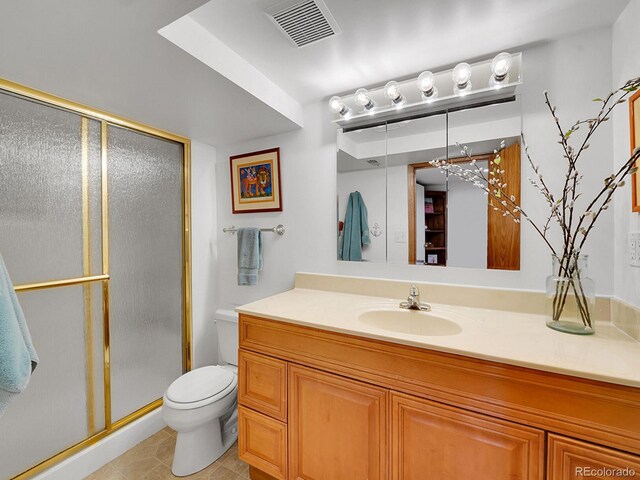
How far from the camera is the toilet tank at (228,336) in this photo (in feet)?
5.91

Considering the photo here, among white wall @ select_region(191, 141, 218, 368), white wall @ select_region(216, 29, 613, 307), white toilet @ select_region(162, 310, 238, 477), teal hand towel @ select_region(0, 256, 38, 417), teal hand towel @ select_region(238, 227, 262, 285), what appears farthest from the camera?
white wall @ select_region(191, 141, 218, 368)

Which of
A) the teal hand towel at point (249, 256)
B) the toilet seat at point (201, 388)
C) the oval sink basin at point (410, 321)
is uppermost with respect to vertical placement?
the teal hand towel at point (249, 256)

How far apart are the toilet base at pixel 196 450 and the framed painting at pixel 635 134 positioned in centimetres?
212

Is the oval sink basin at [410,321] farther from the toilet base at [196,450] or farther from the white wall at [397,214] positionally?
the toilet base at [196,450]

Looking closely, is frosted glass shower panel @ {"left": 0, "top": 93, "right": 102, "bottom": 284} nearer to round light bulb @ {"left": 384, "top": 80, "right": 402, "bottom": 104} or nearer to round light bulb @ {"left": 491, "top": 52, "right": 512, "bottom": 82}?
round light bulb @ {"left": 384, "top": 80, "right": 402, "bottom": 104}

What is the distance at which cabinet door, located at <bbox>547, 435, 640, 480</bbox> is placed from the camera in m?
0.68

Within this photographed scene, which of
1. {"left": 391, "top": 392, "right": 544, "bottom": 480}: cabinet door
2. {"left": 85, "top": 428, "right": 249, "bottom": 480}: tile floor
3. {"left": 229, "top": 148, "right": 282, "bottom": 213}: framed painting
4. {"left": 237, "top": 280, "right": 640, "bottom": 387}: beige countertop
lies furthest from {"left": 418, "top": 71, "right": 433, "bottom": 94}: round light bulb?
{"left": 85, "top": 428, "right": 249, "bottom": 480}: tile floor

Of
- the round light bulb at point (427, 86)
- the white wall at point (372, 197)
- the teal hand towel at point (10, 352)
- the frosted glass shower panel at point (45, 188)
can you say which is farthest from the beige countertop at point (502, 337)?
the round light bulb at point (427, 86)

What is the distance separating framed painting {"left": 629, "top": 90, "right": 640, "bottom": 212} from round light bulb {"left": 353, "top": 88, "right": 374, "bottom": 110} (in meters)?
1.04

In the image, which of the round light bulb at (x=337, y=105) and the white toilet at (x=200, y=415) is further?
the round light bulb at (x=337, y=105)

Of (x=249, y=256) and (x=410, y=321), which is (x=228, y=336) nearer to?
(x=249, y=256)

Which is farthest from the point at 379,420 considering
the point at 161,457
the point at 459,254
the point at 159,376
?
the point at 159,376

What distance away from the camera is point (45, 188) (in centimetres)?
130

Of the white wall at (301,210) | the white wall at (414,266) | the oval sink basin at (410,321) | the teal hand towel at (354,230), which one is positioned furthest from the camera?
the white wall at (301,210)
